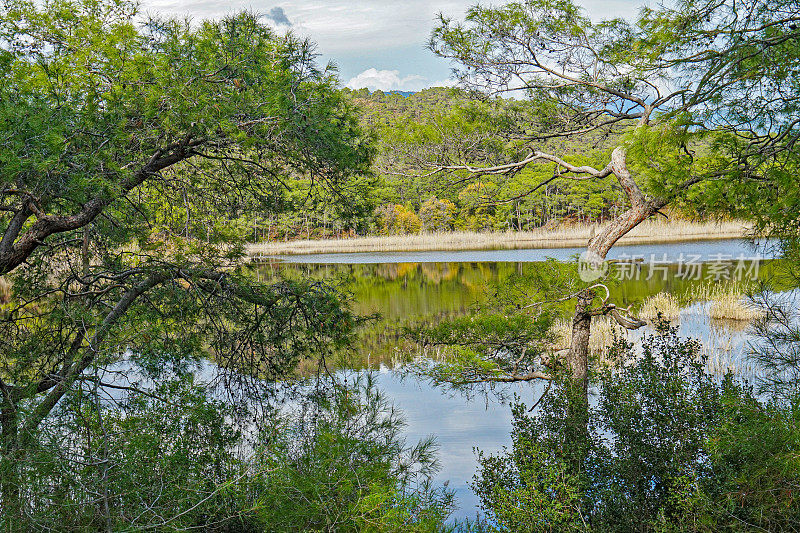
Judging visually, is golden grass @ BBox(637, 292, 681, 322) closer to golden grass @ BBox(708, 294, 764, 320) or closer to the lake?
the lake

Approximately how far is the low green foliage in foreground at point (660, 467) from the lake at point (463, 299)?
0.79 metres

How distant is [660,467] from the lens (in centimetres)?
428

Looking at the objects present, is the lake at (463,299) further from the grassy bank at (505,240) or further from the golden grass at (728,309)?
the grassy bank at (505,240)

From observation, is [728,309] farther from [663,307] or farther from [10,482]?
[10,482]

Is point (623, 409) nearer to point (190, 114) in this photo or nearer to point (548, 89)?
point (190, 114)

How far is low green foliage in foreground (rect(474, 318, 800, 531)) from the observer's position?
11.4 ft

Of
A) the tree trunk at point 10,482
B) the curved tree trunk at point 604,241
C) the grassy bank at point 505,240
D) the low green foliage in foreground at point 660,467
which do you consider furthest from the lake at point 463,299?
the grassy bank at point 505,240

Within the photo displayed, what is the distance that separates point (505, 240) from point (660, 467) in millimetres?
31476

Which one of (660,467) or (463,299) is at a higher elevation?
(660,467)

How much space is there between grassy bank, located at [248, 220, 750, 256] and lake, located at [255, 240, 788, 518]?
2.90 m

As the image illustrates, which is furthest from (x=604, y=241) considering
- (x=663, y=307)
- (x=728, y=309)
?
(x=728, y=309)

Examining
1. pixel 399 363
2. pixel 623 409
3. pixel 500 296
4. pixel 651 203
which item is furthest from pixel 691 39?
pixel 399 363

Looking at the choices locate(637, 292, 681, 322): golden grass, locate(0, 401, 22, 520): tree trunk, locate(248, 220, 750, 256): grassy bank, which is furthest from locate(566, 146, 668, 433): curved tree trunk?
locate(248, 220, 750, 256): grassy bank

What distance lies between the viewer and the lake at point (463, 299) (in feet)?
25.7
